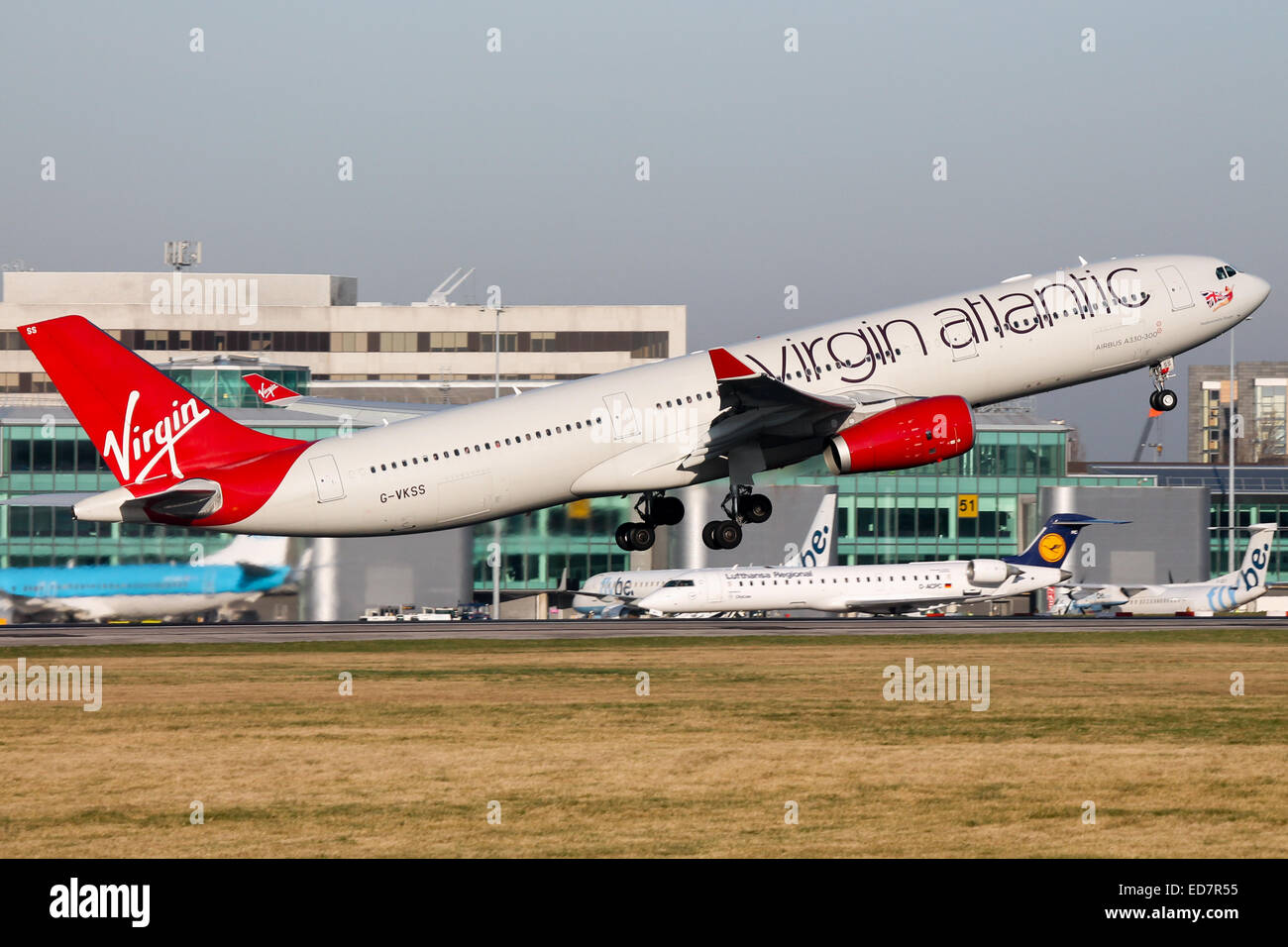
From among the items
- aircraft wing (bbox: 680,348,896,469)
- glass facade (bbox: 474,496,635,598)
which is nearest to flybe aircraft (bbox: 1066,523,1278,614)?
glass facade (bbox: 474,496,635,598)

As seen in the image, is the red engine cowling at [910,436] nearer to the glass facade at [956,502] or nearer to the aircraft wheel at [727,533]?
the aircraft wheel at [727,533]

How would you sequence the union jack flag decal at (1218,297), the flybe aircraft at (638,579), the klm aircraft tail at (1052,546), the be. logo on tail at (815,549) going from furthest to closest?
the be. logo on tail at (815,549) < the klm aircraft tail at (1052,546) < the flybe aircraft at (638,579) < the union jack flag decal at (1218,297)

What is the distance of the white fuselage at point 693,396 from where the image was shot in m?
45.6

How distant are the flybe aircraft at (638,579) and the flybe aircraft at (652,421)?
5242 centimetres

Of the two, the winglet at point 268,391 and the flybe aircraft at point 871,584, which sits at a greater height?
the winglet at point 268,391

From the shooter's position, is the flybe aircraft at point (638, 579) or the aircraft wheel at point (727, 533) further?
the flybe aircraft at point (638, 579)

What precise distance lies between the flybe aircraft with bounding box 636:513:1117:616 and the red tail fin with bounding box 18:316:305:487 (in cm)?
5508

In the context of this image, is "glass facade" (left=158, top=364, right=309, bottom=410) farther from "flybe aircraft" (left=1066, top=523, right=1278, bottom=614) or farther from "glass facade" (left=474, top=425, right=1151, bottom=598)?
"flybe aircraft" (left=1066, top=523, right=1278, bottom=614)

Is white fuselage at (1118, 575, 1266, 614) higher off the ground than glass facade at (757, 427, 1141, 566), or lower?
lower

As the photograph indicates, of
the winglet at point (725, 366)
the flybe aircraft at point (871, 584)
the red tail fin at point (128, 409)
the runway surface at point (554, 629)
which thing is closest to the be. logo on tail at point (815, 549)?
the flybe aircraft at point (871, 584)

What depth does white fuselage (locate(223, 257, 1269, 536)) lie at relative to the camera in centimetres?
4559

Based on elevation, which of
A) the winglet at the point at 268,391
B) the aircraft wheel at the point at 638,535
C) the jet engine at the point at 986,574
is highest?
the winglet at the point at 268,391
